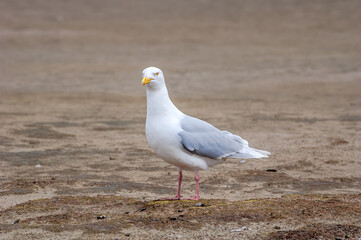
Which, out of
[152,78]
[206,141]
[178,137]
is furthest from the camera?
[206,141]

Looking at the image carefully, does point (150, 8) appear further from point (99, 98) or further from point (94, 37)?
point (99, 98)

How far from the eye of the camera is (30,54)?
2109cm

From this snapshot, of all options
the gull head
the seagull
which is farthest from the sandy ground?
the gull head

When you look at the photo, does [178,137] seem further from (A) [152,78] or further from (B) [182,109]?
(B) [182,109]

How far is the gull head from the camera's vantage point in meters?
6.66

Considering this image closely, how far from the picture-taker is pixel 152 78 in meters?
6.70

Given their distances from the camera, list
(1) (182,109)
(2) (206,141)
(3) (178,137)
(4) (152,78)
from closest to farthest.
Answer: (3) (178,137) < (4) (152,78) < (2) (206,141) < (1) (182,109)

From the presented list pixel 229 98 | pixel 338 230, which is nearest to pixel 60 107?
pixel 229 98

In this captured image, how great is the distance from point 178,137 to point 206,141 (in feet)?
1.31

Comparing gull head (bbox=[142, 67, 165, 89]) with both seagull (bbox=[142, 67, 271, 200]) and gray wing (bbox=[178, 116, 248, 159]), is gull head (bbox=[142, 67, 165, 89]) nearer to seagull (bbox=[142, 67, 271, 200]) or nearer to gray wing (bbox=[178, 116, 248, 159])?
seagull (bbox=[142, 67, 271, 200])

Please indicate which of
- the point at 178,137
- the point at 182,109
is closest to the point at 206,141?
the point at 178,137

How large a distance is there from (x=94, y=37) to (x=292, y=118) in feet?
39.6

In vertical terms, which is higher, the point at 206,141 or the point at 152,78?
the point at 152,78

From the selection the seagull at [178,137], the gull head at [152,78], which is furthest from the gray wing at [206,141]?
the gull head at [152,78]
